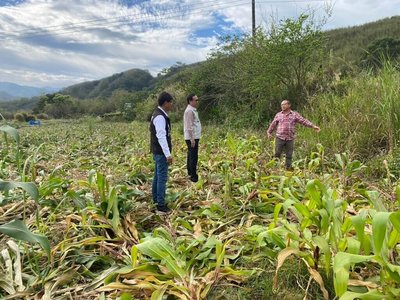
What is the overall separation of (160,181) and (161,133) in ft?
1.84

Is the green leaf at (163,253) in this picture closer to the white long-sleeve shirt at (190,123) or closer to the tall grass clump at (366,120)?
the white long-sleeve shirt at (190,123)

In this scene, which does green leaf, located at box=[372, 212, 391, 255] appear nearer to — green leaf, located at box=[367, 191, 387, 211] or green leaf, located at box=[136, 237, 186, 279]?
green leaf, located at box=[367, 191, 387, 211]

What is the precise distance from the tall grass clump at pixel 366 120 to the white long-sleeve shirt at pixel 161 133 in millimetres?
3000

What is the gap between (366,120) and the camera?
6.58 metres

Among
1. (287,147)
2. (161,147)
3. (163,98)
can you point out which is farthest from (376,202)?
(287,147)

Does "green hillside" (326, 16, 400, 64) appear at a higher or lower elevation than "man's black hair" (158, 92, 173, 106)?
higher

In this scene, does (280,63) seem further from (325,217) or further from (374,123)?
(325,217)

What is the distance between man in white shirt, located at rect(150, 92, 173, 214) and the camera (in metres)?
4.27

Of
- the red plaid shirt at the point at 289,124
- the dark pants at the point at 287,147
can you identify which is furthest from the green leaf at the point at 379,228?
the red plaid shirt at the point at 289,124

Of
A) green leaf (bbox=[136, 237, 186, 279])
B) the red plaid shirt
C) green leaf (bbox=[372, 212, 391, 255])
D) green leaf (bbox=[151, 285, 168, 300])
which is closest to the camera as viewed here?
green leaf (bbox=[372, 212, 391, 255])

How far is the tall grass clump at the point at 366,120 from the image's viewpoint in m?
6.18

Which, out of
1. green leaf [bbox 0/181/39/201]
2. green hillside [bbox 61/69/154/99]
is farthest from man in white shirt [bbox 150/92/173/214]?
green hillside [bbox 61/69/154/99]

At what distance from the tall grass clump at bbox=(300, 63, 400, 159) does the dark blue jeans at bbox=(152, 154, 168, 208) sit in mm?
2986

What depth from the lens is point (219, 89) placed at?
16875 mm
